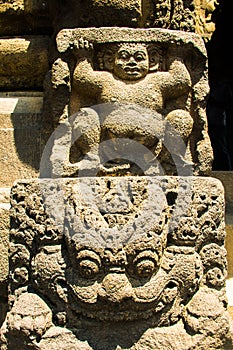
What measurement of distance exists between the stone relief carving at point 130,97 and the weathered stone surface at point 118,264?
227 millimetres

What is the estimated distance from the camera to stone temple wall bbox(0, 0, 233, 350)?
8.10 ft

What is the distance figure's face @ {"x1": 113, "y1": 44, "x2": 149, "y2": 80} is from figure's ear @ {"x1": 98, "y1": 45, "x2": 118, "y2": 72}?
0.03m

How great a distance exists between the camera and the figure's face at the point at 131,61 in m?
2.44

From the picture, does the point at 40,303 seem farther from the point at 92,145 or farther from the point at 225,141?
the point at 225,141

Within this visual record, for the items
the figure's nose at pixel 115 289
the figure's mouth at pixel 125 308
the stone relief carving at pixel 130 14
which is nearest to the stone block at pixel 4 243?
the figure's mouth at pixel 125 308

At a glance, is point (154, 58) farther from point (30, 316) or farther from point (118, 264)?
point (30, 316)

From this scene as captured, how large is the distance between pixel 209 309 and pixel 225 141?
9.11ft

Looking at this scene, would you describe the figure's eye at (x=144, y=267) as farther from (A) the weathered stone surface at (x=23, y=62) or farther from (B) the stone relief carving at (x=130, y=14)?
(A) the weathered stone surface at (x=23, y=62)

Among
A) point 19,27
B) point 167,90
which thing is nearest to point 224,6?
point 19,27

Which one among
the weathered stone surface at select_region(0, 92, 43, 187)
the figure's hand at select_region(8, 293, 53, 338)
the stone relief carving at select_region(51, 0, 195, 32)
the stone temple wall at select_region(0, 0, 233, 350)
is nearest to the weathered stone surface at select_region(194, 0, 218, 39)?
the stone temple wall at select_region(0, 0, 233, 350)

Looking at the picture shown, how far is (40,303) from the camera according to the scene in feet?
7.18

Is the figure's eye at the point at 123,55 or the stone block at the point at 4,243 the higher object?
the figure's eye at the point at 123,55

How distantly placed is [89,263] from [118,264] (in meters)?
0.10

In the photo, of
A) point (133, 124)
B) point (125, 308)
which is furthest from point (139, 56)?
point (125, 308)
